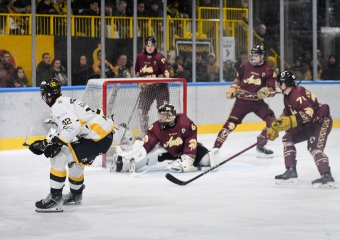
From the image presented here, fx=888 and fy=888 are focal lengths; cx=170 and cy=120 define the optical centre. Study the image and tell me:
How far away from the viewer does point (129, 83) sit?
9445 millimetres

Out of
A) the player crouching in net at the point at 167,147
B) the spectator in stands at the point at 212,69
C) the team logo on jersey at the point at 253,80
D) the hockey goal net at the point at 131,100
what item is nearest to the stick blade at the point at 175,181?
the player crouching in net at the point at 167,147

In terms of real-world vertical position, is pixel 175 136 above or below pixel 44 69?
below

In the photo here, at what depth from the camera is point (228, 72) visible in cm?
1307

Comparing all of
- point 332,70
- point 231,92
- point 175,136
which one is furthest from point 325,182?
point 332,70

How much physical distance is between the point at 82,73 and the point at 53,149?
5404mm

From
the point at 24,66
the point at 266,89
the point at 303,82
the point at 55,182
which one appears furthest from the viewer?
the point at 303,82

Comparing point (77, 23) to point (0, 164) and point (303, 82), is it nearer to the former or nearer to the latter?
point (0, 164)

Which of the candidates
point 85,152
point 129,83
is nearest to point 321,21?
point 129,83

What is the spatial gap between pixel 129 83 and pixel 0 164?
1.60 m

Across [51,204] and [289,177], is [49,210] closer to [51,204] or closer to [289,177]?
[51,204]

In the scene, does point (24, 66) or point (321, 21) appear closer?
point (24, 66)

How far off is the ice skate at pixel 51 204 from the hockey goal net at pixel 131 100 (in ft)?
8.50

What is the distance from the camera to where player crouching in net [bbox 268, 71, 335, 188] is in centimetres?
754

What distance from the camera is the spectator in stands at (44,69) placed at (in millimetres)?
11172
